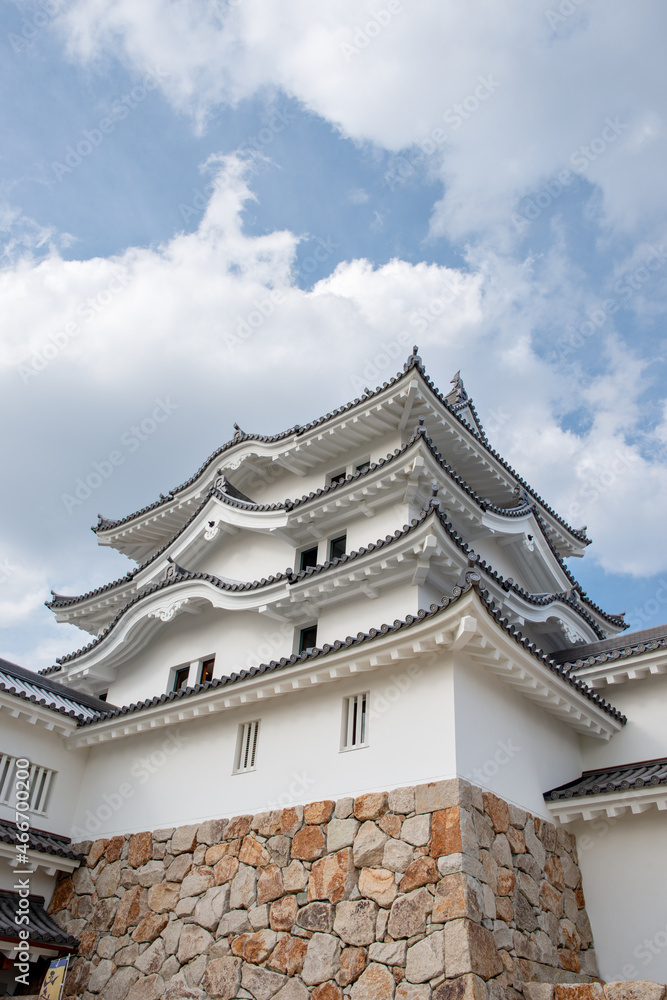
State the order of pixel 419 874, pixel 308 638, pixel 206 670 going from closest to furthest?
pixel 419 874 → pixel 308 638 → pixel 206 670

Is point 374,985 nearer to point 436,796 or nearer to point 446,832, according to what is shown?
point 446,832

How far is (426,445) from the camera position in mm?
11297

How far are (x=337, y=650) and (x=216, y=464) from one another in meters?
7.77

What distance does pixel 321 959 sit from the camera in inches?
296

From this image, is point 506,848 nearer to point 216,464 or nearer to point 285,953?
point 285,953

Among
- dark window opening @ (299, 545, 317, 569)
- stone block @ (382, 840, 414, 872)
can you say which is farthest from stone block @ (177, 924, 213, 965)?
dark window opening @ (299, 545, 317, 569)

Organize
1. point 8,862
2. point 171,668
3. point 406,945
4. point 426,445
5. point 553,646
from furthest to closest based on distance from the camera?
1. point 553,646
2. point 171,668
3. point 426,445
4. point 8,862
5. point 406,945

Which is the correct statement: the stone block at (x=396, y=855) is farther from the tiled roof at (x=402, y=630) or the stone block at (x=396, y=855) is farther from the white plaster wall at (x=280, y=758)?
the tiled roof at (x=402, y=630)

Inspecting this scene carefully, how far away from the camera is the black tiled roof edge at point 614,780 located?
8.52 meters

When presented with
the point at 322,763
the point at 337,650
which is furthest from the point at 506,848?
the point at 337,650

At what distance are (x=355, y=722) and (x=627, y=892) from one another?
148 inches

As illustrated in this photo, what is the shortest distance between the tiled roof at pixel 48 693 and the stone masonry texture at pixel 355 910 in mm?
2697

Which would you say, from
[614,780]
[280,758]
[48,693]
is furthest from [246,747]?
[614,780]

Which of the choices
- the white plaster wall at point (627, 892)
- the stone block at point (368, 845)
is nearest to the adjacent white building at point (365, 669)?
the white plaster wall at point (627, 892)
